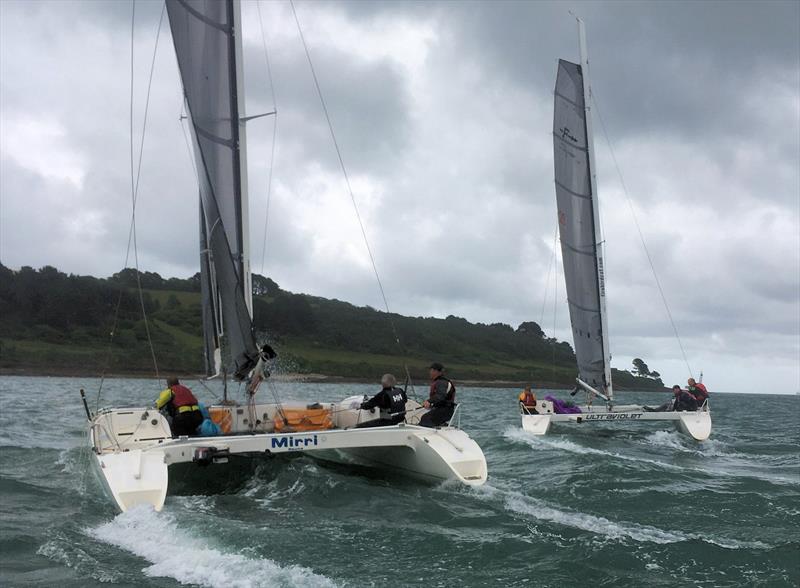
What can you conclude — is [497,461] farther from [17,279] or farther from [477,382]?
[17,279]

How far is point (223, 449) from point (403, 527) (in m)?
2.26

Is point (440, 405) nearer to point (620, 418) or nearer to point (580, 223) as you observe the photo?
point (620, 418)

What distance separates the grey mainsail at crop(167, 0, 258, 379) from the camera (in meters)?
9.44

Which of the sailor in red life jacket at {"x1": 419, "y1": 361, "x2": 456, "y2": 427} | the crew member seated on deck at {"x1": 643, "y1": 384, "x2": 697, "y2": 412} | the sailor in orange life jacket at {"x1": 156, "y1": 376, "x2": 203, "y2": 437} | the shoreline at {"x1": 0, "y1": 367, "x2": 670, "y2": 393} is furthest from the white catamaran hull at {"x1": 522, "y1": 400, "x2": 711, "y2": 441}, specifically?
the shoreline at {"x1": 0, "y1": 367, "x2": 670, "y2": 393}

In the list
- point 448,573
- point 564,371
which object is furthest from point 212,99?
point 564,371

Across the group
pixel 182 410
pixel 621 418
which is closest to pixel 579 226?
pixel 621 418

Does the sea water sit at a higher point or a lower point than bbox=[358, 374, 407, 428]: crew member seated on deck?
lower

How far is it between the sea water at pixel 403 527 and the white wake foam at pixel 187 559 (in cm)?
2

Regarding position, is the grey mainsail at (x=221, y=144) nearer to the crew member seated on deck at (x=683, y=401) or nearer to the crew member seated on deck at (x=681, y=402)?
the crew member seated on deck at (x=681, y=402)

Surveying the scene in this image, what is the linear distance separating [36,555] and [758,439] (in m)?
15.7

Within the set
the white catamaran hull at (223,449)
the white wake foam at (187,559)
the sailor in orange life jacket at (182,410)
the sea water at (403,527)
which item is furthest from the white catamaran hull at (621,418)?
the white wake foam at (187,559)

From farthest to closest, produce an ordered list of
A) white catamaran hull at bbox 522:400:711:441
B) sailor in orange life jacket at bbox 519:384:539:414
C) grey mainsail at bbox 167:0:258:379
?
sailor in orange life jacket at bbox 519:384:539:414, white catamaran hull at bbox 522:400:711:441, grey mainsail at bbox 167:0:258:379

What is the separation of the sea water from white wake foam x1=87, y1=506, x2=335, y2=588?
0.6 inches

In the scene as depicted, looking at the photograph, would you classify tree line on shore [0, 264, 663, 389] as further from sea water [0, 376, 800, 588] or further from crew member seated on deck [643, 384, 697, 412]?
sea water [0, 376, 800, 588]
